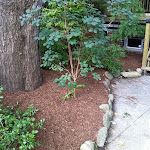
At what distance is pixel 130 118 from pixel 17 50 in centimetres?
256

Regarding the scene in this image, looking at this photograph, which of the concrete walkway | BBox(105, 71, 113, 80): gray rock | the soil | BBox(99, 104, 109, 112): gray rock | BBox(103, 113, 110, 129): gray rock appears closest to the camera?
the soil

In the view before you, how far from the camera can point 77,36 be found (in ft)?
16.1

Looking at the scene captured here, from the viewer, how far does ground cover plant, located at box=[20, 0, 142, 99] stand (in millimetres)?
2617

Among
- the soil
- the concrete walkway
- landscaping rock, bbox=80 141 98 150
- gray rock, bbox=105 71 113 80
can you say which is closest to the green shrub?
gray rock, bbox=105 71 113 80

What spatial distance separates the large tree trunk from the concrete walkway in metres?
1.84

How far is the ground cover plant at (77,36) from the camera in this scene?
8.59 ft

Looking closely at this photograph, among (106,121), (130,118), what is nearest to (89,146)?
(106,121)

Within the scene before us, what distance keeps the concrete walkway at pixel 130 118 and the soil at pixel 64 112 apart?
13.5 inches

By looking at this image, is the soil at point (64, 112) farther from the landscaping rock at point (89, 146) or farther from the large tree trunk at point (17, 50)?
the large tree trunk at point (17, 50)

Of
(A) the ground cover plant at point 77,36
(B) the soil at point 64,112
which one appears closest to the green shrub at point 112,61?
(A) the ground cover plant at point 77,36

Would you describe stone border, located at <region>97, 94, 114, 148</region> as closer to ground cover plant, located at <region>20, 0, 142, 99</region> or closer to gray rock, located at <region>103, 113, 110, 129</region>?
gray rock, located at <region>103, 113, 110, 129</region>

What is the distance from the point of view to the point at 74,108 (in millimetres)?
3115

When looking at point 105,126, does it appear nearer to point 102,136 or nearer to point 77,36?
point 102,136

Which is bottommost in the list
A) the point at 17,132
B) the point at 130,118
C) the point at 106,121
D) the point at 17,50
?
the point at 130,118
